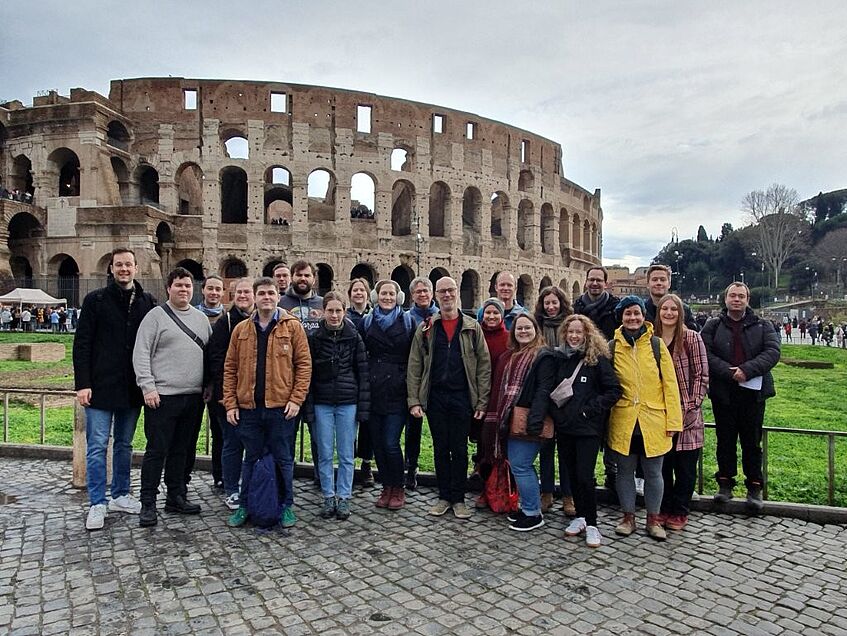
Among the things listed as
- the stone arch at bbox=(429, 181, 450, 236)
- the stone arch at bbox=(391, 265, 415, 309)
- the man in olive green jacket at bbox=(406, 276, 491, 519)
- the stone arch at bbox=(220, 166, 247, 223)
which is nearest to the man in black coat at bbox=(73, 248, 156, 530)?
the man in olive green jacket at bbox=(406, 276, 491, 519)

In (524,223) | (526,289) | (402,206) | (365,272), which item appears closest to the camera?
(365,272)

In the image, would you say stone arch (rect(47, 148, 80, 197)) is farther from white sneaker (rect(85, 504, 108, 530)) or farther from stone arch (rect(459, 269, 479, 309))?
white sneaker (rect(85, 504, 108, 530))

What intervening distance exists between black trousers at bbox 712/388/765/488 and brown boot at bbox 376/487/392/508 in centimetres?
298

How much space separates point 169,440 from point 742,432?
5.02 metres

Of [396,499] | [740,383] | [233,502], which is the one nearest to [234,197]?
[233,502]

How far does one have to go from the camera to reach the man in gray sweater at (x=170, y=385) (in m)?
4.46

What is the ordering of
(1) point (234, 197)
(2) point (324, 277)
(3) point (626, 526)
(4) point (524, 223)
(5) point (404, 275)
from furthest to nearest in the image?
1. (4) point (524, 223)
2. (5) point (404, 275)
3. (1) point (234, 197)
4. (2) point (324, 277)
5. (3) point (626, 526)

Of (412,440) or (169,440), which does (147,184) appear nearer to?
(169,440)

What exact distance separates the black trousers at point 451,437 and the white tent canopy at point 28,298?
22.5m

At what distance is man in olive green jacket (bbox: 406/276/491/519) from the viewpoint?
479cm

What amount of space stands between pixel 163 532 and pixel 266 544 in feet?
2.89

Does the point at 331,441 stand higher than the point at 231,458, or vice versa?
the point at 331,441

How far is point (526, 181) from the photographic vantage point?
3388 cm

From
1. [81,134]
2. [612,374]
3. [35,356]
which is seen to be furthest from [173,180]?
[612,374]
